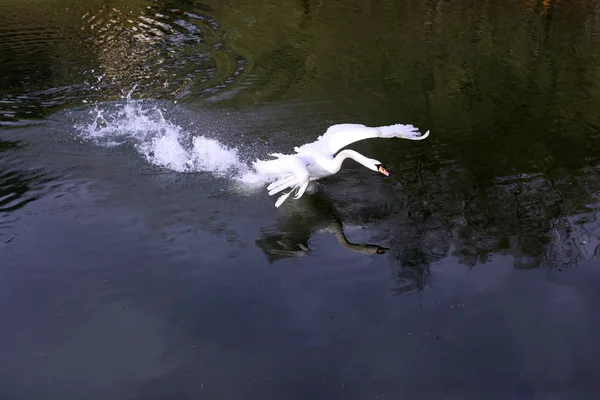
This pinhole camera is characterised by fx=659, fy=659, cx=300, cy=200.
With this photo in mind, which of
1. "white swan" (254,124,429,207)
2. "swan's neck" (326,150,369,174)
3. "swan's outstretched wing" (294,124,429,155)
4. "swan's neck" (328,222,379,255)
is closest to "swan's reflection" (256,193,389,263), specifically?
"swan's neck" (328,222,379,255)

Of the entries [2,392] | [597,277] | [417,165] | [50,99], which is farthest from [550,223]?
[50,99]

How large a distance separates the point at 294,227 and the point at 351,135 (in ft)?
6.30

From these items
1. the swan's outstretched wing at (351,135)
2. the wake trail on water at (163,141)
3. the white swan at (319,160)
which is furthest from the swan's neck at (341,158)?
the wake trail on water at (163,141)

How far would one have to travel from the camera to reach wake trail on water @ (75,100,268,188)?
11.8m

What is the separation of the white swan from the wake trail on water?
2.01 ft

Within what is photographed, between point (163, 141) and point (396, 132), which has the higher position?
point (396, 132)

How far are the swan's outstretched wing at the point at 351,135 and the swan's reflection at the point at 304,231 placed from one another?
82 centimetres

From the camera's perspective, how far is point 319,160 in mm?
10875

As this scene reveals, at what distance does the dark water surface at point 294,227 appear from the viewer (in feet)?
26.1

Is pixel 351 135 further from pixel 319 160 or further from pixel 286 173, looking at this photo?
pixel 286 173

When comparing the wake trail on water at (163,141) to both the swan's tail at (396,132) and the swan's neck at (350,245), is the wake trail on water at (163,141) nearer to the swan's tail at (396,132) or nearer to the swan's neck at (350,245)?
the swan's neck at (350,245)

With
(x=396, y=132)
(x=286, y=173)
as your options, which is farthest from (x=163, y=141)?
(x=396, y=132)

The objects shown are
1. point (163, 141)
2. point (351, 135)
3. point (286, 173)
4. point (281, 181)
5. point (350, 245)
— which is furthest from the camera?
point (163, 141)

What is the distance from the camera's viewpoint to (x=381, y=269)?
374 inches
